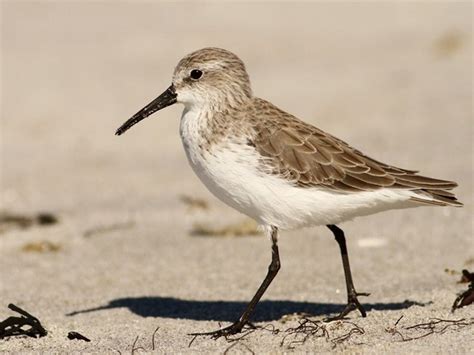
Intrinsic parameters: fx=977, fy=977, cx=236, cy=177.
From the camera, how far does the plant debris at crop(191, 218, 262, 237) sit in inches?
392

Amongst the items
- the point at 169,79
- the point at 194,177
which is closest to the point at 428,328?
the point at 194,177

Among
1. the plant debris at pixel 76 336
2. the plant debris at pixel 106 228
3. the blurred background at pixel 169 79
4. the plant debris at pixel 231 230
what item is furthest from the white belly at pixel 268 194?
the blurred background at pixel 169 79

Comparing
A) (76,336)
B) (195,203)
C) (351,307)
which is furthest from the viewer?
(195,203)

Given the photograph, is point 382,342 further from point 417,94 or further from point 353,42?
point 353,42

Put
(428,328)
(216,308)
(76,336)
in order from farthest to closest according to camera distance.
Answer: (216,308), (76,336), (428,328)

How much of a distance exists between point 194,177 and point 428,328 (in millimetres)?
6673

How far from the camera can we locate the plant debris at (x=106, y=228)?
10.2 m

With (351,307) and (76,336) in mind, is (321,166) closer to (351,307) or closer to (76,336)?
(351,307)

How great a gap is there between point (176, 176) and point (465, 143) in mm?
3688

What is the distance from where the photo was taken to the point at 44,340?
21.6 feet

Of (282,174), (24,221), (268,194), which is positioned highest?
(282,174)

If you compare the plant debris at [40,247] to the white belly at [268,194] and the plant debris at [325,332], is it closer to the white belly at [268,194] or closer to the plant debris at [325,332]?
the white belly at [268,194]

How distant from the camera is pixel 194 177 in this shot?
12.4 metres

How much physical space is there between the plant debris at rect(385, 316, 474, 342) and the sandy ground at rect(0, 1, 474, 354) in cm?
3
